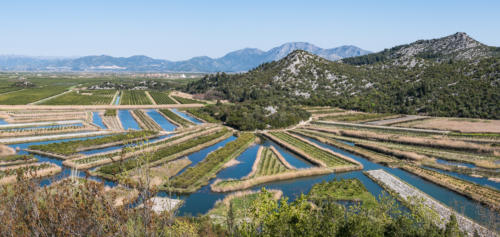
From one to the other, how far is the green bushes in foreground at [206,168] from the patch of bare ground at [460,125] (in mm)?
54597

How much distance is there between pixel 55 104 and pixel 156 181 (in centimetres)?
10229

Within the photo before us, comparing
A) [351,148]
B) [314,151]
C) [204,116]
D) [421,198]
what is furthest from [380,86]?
[421,198]

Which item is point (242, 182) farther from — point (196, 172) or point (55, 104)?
point (55, 104)

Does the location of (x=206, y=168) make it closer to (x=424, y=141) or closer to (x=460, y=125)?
(x=424, y=141)

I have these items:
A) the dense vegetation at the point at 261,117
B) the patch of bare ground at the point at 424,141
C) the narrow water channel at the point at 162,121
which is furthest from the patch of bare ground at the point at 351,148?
the narrow water channel at the point at 162,121

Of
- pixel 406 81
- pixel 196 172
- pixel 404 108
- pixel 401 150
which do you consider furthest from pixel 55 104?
pixel 406 81

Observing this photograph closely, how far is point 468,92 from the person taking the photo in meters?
107

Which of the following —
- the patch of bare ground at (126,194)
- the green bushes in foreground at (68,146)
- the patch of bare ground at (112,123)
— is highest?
the patch of bare ground at (126,194)

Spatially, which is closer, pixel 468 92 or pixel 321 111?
pixel 468 92

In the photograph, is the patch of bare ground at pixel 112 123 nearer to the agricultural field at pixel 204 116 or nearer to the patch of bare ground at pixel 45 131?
the patch of bare ground at pixel 45 131

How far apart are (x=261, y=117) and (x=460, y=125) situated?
55.2 m

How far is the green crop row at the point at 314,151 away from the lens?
55394 millimetres

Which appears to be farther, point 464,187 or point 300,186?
point 300,186

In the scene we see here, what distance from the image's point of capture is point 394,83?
457ft
